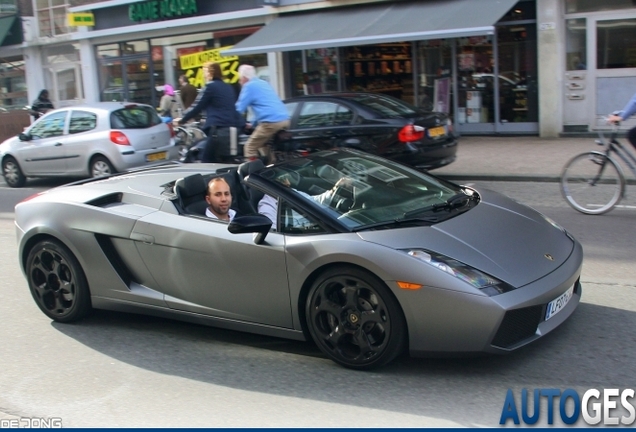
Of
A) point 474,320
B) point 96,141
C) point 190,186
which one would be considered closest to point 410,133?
point 190,186

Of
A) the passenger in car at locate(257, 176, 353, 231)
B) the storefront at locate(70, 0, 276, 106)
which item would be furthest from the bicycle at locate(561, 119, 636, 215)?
the storefront at locate(70, 0, 276, 106)

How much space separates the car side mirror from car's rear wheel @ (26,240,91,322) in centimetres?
162

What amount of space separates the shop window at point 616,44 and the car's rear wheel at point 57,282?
12.7 meters

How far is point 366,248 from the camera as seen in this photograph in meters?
4.46

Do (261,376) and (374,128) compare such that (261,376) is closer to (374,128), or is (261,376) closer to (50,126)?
(374,128)

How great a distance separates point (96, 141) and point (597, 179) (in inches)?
338

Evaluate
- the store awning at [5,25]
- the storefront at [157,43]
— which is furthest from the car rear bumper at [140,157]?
the store awning at [5,25]

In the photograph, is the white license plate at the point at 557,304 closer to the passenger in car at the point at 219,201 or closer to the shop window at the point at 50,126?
the passenger in car at the point at 219,201

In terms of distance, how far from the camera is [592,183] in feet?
29.1

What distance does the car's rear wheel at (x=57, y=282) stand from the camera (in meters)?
5.78

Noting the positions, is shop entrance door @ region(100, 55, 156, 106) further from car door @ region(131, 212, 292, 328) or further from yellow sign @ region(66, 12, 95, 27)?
car door @ region(131, 212, 292, 328)

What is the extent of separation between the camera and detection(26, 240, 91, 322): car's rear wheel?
5.78m

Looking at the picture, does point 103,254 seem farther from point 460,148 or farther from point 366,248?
point 460,148

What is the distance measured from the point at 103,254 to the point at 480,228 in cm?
270
